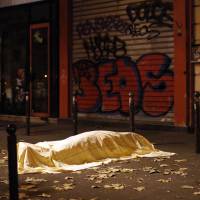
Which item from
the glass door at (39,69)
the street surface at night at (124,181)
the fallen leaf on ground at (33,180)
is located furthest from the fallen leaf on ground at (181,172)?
the glass door at (39,69)

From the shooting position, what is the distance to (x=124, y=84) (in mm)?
16219

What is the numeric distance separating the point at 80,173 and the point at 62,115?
9389mm

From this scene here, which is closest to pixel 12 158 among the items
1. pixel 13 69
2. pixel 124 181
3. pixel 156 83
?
pixel 124 181

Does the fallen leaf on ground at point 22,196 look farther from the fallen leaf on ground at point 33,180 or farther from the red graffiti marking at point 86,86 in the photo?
the red graffiti marking at point 86,86

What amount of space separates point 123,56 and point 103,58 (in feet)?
2.93

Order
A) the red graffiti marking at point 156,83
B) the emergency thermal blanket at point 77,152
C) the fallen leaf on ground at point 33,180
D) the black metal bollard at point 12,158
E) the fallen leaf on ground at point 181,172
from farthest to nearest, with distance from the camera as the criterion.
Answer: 1. the red graffiti marking at point 156,83
2. the emergency thermal blanket at point 77,152
3. the fallen leaf on ground at point 181,172
4. the fallen leaf on ground at point 33,180
5. the black metal bollard at point 12,158

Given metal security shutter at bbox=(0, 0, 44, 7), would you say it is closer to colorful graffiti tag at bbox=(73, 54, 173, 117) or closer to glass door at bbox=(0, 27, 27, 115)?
glass door at bbox=(0, 27, 27, 115)

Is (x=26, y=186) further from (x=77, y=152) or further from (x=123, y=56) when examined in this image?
(x=123, y=56)

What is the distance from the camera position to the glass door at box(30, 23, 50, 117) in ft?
61.4

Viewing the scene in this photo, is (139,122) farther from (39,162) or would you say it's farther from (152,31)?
(39,162)

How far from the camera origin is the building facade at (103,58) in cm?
1462

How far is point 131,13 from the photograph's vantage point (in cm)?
1588

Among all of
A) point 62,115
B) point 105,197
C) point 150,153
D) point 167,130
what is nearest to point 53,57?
point 62,115

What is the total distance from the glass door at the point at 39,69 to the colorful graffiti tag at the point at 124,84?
1.52 meters
